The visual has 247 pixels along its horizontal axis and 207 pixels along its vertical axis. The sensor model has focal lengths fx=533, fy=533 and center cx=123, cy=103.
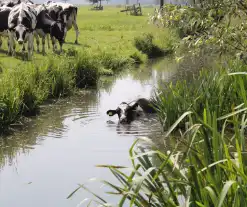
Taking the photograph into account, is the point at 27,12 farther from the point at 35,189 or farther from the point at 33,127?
the point at 35,189

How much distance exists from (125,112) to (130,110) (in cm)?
34

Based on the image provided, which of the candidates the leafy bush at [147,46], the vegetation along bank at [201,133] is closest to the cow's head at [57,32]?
the leafy bush at [147,46]

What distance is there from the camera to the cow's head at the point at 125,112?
11203mm

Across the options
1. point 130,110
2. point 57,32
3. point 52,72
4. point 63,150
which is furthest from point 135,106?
point 57,32

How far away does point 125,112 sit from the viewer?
37.5ft

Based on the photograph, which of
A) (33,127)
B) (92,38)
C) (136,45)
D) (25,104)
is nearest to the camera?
(33,127)

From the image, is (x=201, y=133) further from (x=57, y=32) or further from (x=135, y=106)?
(x=57, y=32)

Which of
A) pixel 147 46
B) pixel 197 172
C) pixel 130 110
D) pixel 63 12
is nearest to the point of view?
pixel 197 172

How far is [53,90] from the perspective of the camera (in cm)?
1402

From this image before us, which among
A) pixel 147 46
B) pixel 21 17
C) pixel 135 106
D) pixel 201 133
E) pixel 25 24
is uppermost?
pixel 21 17

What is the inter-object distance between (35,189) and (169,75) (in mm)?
12482

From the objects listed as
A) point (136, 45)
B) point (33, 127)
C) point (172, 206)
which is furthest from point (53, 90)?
point (136, 45)

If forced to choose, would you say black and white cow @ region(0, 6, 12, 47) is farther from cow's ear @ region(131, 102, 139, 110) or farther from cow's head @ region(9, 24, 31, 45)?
cow's ear @ region(131, 102, 139, 110)

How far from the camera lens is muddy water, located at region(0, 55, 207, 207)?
7059mm
